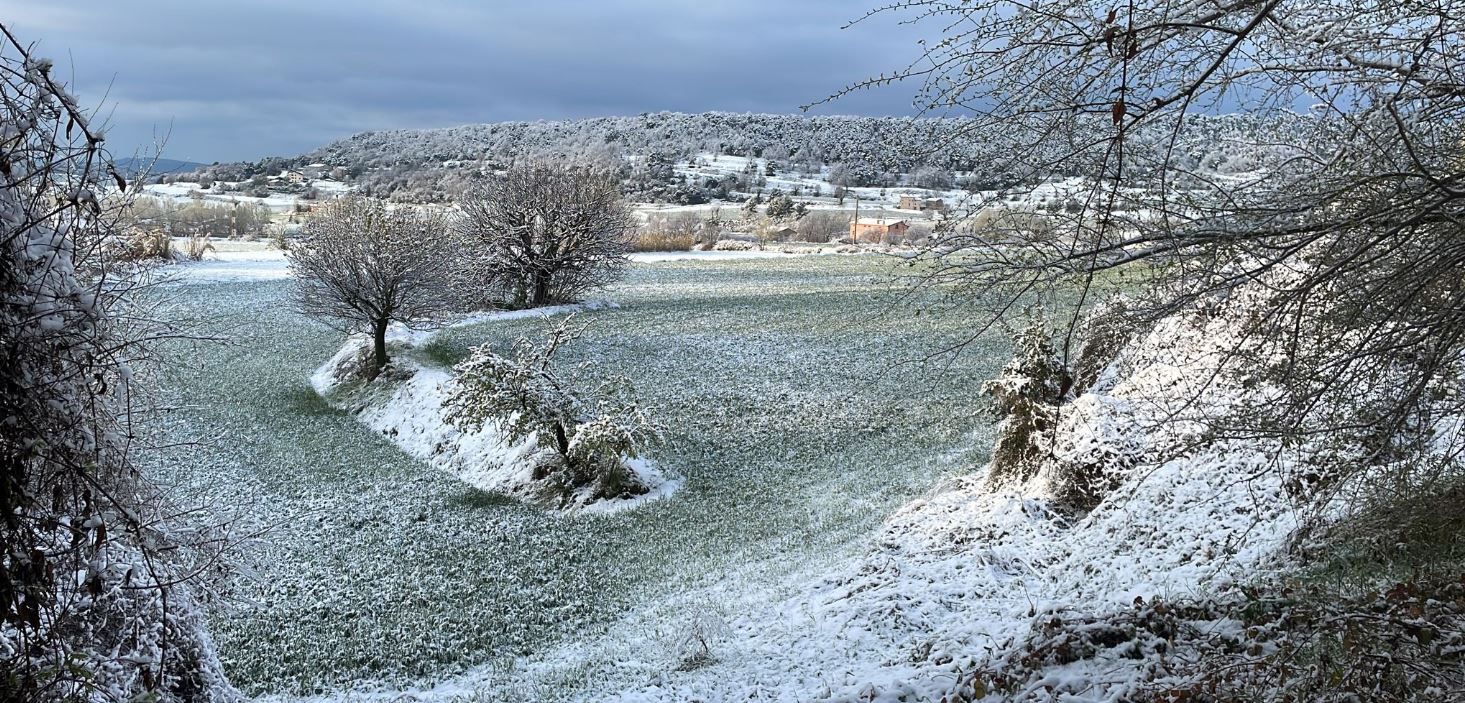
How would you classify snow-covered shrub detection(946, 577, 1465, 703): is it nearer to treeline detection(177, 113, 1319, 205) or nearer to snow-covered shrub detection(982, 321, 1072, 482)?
treeline detection(177, 113, 1319, 205)

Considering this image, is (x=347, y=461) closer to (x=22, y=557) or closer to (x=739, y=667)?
(x=739, y=667)

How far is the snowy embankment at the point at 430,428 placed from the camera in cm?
1318

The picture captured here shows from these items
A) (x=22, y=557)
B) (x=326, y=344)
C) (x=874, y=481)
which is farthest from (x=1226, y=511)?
(x=326, y=344)

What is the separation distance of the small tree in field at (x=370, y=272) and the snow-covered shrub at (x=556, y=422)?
680 cm

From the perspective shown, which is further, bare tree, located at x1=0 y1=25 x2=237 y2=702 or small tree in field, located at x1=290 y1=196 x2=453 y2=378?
small tree in field, located at x1=290 y1=196 x2=453 y2=378

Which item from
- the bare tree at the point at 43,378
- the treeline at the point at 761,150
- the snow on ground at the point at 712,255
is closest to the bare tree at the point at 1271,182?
the treeline at the point at 761,150

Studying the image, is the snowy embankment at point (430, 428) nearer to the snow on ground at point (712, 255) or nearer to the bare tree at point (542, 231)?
the bare tree at point (542, 231)

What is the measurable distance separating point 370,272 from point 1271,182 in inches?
713

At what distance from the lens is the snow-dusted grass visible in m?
8.52

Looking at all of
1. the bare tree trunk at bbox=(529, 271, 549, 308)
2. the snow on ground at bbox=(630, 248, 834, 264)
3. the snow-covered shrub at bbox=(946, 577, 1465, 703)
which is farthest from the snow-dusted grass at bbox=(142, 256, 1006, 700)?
the snow on ground at bbox=(630, 248, 834, 264)

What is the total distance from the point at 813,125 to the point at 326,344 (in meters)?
64.8

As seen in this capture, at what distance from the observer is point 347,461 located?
14.8 meters

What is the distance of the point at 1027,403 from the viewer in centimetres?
1023

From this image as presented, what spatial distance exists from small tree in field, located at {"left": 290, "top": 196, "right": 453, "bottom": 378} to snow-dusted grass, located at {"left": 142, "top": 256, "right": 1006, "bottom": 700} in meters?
1.52
